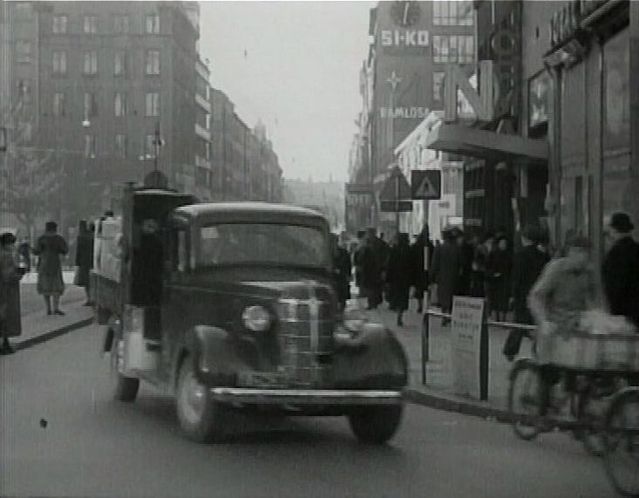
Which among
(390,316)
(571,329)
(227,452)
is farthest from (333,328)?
(390,316)

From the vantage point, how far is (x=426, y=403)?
577 inches

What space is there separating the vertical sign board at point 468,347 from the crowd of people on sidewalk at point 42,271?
726 cm

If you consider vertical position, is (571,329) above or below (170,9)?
below

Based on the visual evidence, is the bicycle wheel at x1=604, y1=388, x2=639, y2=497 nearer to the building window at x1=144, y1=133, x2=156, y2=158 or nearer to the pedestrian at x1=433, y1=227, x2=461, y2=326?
the pedestrian at x1=433, y1=227, x2=461, y2=326

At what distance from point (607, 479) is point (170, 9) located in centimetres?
9579

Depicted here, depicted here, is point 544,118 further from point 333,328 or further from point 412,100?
point 412,100

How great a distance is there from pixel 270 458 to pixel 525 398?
87.7 inches

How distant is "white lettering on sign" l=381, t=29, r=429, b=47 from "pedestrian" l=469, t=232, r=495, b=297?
106453 millimetres

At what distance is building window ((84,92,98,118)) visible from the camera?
98000 millimetres

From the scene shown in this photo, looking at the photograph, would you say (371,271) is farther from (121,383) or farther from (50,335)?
(121,383)

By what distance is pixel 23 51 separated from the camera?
106m

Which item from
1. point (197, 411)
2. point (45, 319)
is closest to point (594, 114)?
point (45, 319)

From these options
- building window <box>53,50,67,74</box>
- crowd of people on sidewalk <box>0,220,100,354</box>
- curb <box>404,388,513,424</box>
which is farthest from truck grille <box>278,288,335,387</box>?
building window <box>53,50,67,74</box>

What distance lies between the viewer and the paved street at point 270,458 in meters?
9.30
